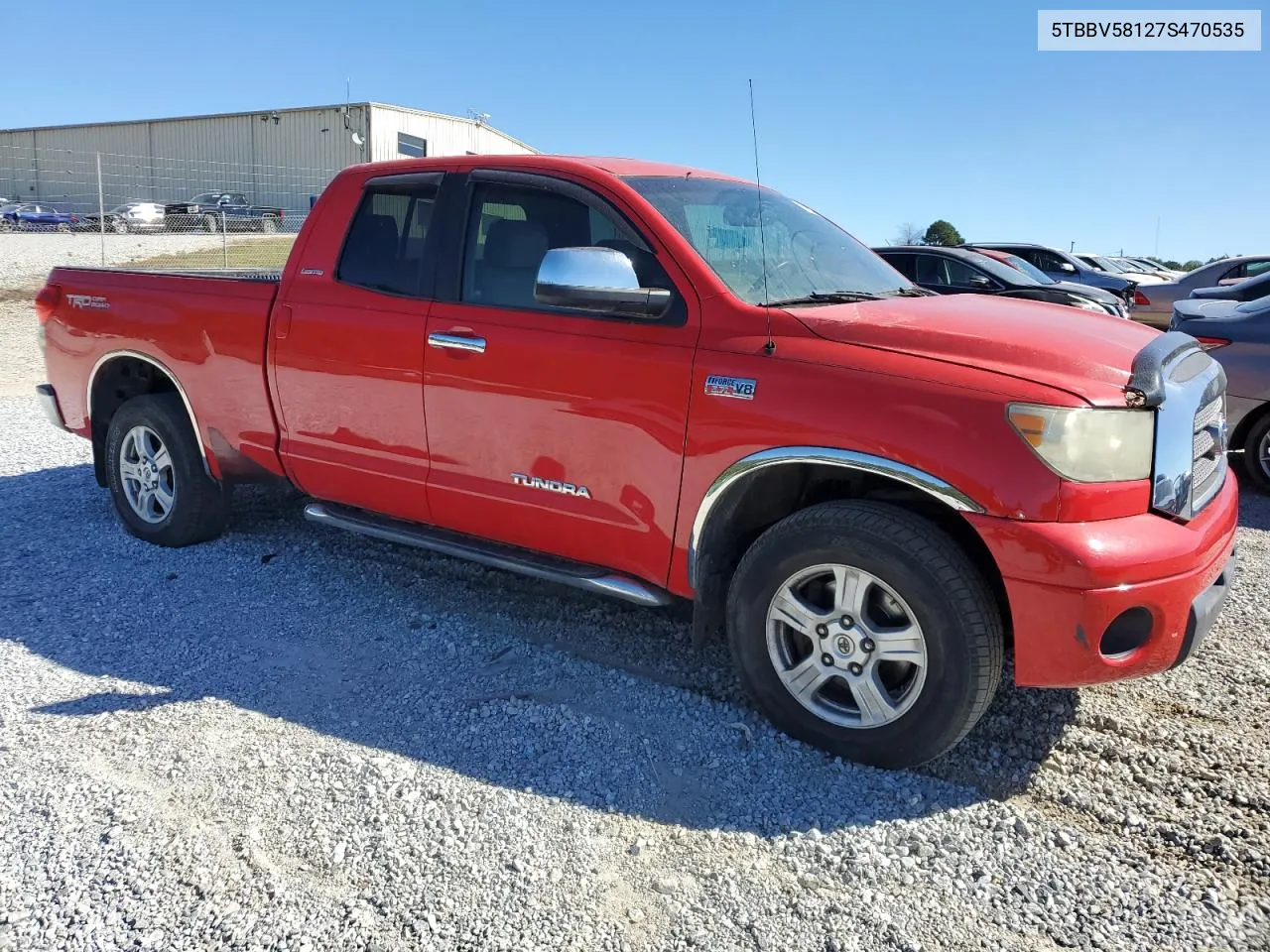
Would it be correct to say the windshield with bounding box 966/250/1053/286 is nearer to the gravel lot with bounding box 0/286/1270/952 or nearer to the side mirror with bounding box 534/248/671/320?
the gravel lot with bounding box 0/286/1270/952

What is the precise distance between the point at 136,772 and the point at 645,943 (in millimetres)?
1763

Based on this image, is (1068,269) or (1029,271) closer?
(1029,271)

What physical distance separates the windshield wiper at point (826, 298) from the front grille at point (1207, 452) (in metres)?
1.21

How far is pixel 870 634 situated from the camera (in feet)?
10.1

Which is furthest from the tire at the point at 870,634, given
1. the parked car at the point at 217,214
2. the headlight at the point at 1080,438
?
the parked car at the point at 217,214

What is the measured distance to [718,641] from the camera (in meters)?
4.23

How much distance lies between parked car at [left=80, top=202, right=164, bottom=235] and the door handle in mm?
25389

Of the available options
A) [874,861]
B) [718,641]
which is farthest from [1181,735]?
[718,641]

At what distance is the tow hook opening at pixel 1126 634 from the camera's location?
2797 mm

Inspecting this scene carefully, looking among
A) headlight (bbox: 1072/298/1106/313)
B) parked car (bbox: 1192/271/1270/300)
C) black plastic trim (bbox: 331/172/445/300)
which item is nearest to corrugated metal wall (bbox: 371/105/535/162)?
headlight (bbox: 1072/298/1106/313)

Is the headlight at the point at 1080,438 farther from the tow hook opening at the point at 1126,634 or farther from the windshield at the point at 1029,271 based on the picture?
the windshield at the point at 1029,271

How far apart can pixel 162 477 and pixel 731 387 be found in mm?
3466

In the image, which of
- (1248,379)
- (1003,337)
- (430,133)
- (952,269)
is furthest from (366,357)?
(430,133)

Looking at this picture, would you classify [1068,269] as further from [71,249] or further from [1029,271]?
[71,249]
